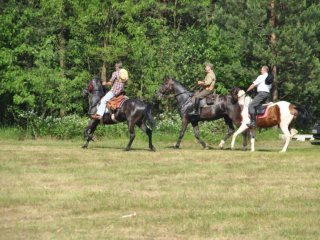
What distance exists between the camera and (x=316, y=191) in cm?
1666

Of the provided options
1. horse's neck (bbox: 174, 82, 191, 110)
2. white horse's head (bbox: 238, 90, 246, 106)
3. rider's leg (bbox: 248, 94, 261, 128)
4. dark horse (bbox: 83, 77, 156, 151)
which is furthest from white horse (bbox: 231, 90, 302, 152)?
dark horse (bbox: 83, 77, 156, 151)

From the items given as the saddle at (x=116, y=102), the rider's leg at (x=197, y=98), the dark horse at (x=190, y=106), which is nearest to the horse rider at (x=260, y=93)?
the dark horse at (x=190, y=106)

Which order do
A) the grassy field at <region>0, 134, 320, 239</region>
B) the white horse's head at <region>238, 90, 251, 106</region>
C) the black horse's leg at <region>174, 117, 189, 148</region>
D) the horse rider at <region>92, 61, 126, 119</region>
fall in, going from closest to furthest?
the grassy field at <region>0, 134, 320, 239</region>, the horse rider at <region>92, 61, 126, 119</region>, the white horse's head at <region>238, 90, 251, 106</region>, the black horse's leg at <region>174, 117, 189, 148</region>

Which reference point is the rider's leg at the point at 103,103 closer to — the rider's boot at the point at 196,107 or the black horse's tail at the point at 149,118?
the black horse's tail at the point at 149,118

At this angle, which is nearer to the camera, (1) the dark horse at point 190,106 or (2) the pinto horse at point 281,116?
(2) the pinto horse at point 281,116

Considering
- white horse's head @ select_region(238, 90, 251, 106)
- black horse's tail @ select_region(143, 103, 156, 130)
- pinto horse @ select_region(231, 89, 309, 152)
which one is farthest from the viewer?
white horse's head @ select_region(238, 90, 251, 106)

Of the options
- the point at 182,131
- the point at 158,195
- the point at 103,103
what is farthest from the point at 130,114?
the point at 158,195

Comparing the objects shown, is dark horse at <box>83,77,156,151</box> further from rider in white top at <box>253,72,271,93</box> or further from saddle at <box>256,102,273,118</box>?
rider in white top at <box>253,72,271,93</box>

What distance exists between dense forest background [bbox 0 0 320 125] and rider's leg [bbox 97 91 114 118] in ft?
44.1

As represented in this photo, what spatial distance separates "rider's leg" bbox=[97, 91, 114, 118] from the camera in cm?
2552

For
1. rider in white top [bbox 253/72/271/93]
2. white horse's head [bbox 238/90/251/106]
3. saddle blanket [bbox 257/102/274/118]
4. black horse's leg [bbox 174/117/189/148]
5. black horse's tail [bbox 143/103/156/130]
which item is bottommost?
black horse's leg [bbox 174/117/189/148]

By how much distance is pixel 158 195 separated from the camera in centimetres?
1606

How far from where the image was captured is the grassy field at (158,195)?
1274cm

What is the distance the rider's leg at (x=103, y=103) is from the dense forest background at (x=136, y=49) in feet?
44.1
